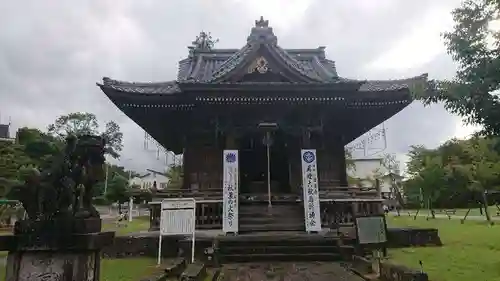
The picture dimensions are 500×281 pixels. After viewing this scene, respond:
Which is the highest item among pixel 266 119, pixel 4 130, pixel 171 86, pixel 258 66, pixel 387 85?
pixel 4 130

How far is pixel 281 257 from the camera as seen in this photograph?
32.4ft

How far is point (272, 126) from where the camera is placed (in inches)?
578

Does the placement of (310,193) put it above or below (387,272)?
above

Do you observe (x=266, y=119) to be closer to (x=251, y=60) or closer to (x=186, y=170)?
(x=251, y=60)

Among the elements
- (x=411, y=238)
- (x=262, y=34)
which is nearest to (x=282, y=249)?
(x=411, y=238)

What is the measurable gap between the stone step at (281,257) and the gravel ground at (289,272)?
1.22 ft

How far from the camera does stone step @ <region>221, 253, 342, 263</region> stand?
32.3 ft

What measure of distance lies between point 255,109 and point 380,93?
506cm

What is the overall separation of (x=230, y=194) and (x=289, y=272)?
452 centimetres

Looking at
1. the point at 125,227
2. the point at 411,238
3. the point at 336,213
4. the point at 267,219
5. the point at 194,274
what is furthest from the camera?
the point at 125,227

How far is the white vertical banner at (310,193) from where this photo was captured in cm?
1205

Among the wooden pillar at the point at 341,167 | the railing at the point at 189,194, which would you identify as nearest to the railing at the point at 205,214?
the railing at the point at 189,194

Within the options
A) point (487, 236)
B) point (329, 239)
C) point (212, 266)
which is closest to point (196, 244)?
point (212, 266)

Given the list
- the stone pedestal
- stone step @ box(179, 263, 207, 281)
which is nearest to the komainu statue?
the stone pedestal
